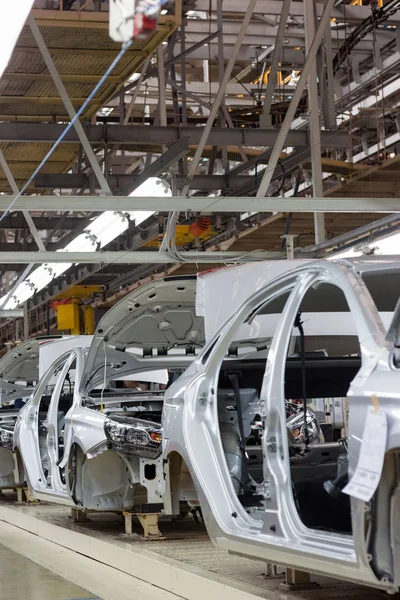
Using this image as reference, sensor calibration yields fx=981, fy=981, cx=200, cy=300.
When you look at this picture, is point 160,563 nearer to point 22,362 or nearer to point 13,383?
point 22,362

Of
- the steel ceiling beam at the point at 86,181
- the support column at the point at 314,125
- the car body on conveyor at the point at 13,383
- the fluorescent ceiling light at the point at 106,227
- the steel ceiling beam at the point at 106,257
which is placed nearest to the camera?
the fluorescent ceiling light at the point at 106,227

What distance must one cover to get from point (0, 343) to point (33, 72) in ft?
87.5

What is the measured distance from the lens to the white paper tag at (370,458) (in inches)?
130

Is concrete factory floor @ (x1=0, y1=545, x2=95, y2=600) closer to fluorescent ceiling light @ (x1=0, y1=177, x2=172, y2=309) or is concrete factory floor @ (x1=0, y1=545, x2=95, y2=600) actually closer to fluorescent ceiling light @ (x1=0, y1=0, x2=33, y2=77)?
fluorescent ceiling light @ (x1=0, y1=0, x2=33, y2=77)

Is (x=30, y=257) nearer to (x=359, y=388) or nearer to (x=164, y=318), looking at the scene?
(x=164, y=318)

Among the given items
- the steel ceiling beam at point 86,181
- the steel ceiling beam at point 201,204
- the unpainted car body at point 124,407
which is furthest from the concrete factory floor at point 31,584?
the steel ceiling beam at point 86,181

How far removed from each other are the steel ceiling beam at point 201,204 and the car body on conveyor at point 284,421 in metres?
3.79

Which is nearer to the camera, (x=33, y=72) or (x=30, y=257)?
(x=33, y=72)

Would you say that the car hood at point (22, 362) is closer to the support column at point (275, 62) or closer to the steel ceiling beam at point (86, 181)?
the steel ceiling beam at point (86, 181)

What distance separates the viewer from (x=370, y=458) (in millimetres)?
3359

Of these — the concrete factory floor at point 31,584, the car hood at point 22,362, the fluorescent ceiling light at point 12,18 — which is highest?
the fluorescent ceiling light at point 12,18

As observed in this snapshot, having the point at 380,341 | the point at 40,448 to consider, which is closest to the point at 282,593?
the point at 380,341

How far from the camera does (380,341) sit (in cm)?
358

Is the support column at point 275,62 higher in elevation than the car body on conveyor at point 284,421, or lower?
higher
